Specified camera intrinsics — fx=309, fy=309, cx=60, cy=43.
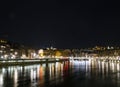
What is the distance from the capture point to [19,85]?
29766mm

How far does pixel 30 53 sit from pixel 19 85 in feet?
411

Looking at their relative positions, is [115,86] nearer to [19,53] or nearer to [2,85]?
[2,85]

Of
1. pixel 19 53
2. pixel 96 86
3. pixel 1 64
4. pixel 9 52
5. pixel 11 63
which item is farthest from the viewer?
pixel 19 53

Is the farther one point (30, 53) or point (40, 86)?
point (30, 53)

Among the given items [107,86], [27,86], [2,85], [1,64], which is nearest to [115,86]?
[107,86]

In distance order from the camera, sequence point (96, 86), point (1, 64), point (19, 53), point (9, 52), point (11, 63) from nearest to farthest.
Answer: point (96, 86) < point (1, 64) < point (11, 63) < point (9, 52) < point (19, 53)

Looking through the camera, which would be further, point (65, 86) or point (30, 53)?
point (30, 53)

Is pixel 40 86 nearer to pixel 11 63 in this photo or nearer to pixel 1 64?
pixel 1 64

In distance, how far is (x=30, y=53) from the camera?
15462 cm

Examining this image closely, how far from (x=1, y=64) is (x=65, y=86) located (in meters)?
41.6

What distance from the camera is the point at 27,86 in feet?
94.3

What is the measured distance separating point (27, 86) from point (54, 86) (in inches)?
99.1

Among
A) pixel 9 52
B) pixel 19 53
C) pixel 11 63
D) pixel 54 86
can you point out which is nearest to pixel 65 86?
pixel 54 86

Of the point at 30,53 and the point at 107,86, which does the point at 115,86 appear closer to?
the point at 107,86
